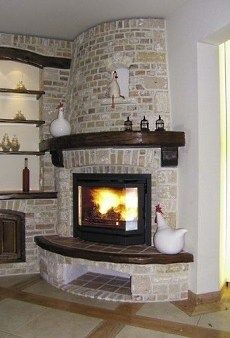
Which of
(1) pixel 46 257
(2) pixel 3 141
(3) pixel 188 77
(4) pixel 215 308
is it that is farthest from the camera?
(2) pixel 3 141

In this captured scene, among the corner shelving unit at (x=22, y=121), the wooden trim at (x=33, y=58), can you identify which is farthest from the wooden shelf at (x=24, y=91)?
the wooden trim at (x=33, y=58)

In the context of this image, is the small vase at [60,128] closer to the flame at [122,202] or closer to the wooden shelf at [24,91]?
the wooden shelf at [24,91]

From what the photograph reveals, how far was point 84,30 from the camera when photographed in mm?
3842

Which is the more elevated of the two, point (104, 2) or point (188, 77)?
point (104, 2)

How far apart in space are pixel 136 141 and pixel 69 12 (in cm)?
160

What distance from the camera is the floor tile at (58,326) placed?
97.4 inches

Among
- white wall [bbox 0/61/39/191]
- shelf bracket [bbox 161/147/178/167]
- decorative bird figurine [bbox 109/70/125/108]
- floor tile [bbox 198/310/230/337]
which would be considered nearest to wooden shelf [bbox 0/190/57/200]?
white wall [bbox 0/61/39/191]

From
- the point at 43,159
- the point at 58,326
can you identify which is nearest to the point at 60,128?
the point at 43,159

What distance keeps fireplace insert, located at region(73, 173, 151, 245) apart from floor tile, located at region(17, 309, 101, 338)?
0.91 m

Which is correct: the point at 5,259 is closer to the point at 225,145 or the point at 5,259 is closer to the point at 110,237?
the point at 110,237

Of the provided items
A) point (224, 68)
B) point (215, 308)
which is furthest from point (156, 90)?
point (215, 308)

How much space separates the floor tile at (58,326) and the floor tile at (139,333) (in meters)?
0.26

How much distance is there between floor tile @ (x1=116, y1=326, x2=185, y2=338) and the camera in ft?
8.03

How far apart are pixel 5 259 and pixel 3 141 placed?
1.48 m
